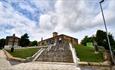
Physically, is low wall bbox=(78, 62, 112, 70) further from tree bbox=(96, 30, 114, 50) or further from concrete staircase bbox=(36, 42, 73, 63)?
tree bbox=(96, 30, 114, 50)

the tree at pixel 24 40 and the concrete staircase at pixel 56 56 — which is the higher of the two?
the tree at pixel 24 40

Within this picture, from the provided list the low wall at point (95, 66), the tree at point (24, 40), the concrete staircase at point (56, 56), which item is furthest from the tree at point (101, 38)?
the tree at point (24, 40)

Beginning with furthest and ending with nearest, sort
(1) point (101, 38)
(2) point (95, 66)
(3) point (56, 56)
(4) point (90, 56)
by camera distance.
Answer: (1) point (101, 38) → (3) point (56, 56) → (4) point (90, 56) → (2) point (95, 66)

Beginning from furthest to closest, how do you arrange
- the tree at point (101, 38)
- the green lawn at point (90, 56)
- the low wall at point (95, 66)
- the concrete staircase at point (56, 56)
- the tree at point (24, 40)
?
1. the tree at point (24, 40)
2. the tree at point (101, 38)
3. the concrete staircase at point (56, 56)
4. the green lawn at point (90, 56)
5. the low wall at point (95, 66)

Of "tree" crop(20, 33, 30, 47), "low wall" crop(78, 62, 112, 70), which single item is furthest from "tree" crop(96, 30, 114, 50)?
"tree" crop(20, 33, 30, 47)

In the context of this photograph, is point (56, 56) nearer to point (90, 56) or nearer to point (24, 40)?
point (90, 56)

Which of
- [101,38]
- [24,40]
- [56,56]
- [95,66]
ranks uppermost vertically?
[24,40]

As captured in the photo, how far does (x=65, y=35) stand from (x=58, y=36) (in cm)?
313

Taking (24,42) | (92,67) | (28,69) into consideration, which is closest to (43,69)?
(28,69)

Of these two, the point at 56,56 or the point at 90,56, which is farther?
the point at 56,56

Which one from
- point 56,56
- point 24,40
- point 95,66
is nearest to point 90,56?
point 95,66

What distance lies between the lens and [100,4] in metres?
16.4

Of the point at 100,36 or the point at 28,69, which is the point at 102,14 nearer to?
the point at 28,69

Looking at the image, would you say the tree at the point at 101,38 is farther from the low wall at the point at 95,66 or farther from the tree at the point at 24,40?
the tree at the point at 24,40
